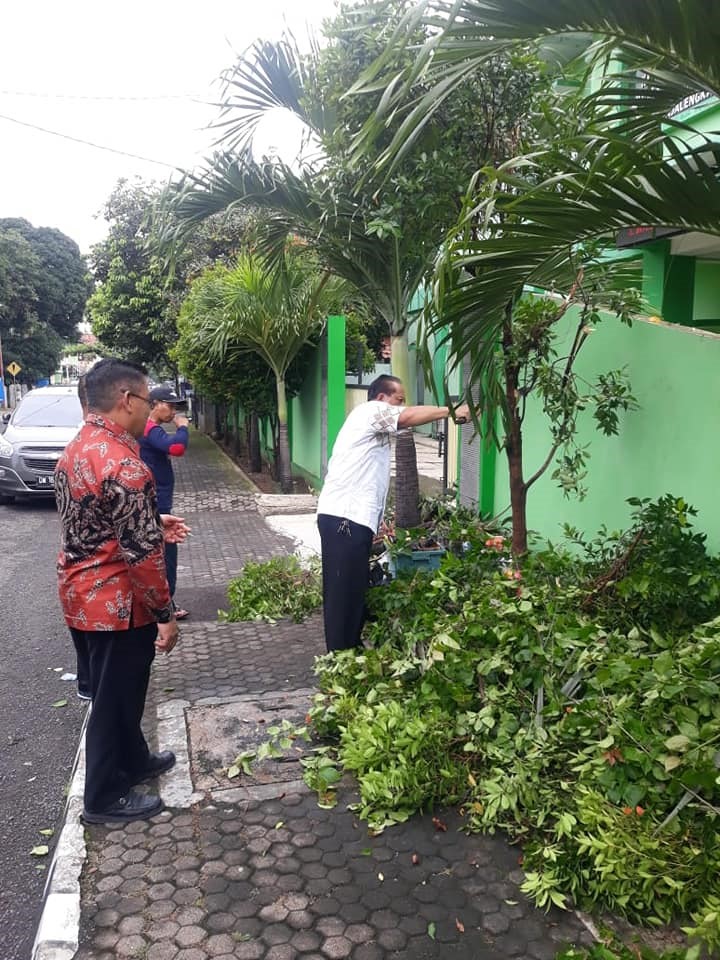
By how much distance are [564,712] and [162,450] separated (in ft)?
10.8

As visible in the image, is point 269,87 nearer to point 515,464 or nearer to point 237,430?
point 515,464

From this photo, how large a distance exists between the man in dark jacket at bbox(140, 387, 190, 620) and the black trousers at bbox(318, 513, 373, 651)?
1490mm

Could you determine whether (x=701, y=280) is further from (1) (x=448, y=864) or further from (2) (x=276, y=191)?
(1) (x=448, y=864)

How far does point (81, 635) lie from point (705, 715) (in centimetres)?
249

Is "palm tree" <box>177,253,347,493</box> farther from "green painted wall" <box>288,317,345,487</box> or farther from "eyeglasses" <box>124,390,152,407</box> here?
"eyeglasses" <box>124,390,152,407</box>

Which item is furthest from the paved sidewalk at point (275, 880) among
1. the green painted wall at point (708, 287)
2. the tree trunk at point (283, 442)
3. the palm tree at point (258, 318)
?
the tree trunk at point (283, 442)

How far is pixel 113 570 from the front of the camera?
3.05 meters

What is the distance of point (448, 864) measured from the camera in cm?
280

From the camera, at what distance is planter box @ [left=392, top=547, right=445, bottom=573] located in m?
5.10

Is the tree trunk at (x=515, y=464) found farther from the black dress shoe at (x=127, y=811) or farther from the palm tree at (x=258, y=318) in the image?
the palm tree at (x=258, y=318)

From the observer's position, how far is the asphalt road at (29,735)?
9.34 feet

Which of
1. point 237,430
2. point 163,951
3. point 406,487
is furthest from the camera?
point 237,430

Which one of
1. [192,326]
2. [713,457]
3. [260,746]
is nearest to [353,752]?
[260,746]

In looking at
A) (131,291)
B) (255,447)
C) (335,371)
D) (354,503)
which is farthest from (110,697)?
(131,291)
